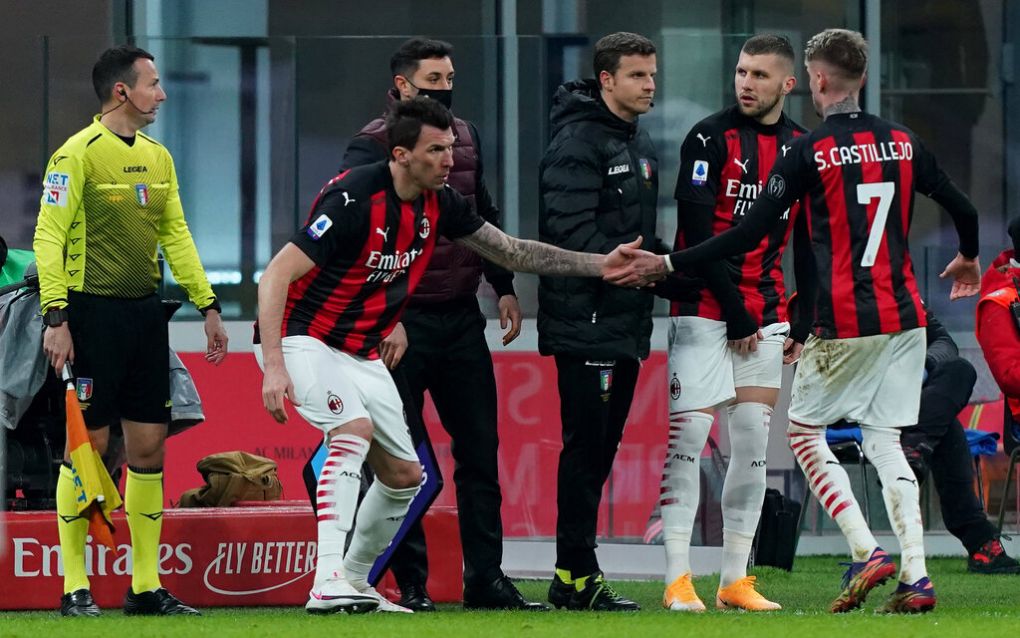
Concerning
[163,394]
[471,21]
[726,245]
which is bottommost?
[163,394]

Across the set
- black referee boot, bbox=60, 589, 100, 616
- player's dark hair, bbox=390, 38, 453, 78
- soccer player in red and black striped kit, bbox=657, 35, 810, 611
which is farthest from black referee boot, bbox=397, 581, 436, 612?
player's dark hair, bbox=390, 38, 453, 78

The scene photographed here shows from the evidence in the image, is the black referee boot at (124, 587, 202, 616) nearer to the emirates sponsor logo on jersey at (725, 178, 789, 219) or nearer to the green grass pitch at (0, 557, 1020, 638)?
the green grass pitch at (0, 557, 1020, 638)

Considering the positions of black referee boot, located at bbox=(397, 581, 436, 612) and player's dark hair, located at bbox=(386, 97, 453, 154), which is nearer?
player's dark hair, located at bbox=(386, 97, 453, 154)

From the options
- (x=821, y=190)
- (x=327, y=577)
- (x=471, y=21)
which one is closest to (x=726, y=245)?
(x=821, y=190)

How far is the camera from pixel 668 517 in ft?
22.0

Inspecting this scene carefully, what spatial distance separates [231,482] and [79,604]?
4.36 ft

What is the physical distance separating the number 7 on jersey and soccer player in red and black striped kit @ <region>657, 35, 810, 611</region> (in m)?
0.49

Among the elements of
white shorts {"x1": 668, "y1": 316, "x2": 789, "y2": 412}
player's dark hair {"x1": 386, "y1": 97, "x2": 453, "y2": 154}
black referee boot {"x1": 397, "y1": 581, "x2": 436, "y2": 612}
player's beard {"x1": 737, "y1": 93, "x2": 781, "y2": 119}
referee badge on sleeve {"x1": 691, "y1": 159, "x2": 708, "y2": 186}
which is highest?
player's beard {"x1": 737, "y1": 93, "x2": 781, "y2": 119}

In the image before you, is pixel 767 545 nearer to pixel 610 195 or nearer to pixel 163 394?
pixel 610 195

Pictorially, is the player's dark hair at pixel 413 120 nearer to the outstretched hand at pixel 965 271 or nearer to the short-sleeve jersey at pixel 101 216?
the short-sleeve jersey at pixel 101 216

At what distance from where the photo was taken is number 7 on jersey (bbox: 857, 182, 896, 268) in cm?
A: 616

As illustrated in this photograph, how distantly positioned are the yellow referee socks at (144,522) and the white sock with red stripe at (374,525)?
0.77 metres

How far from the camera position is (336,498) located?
6.09 meters

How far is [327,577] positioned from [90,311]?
52.4 inches
